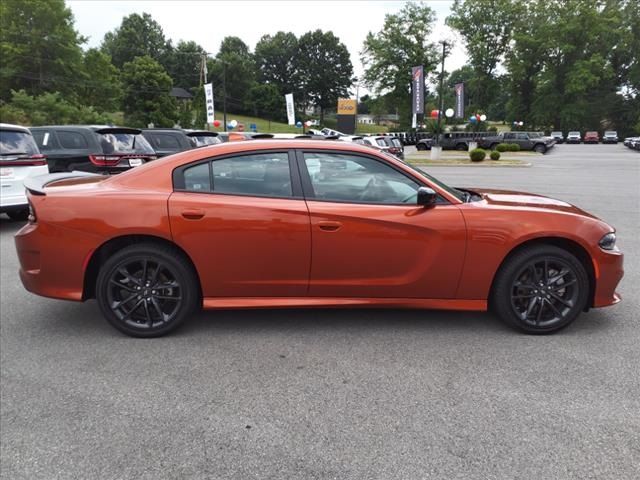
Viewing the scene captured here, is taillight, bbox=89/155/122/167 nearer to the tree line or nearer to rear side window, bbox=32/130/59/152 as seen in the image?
rear side window, bbox=32/130/59/152

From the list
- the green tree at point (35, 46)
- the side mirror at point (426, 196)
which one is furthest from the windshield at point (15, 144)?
the green tree at point (35, 46)

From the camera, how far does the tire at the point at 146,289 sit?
148 inches

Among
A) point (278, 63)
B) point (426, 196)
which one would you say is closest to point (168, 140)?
point (426, 196)

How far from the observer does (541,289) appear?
3.78 meters

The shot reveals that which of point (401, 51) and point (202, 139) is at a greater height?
point (401, 51)

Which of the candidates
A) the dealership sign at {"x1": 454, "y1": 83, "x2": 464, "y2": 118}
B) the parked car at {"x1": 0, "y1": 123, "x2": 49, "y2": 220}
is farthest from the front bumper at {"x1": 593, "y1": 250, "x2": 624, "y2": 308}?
the dealership sign at {"x1": 454, "y1": 83, "x2": 464, "y2": 118}

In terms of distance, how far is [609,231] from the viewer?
384cm

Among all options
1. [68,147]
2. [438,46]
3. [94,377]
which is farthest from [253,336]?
[438,46]

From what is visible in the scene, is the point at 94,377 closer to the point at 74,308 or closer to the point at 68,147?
the point at 74,308

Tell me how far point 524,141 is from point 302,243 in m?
40.6

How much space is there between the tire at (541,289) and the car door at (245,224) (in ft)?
5.18

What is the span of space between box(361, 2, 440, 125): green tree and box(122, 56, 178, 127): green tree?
28.8 meters

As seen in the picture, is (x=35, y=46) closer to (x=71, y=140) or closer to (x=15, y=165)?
(x=71, y=140)

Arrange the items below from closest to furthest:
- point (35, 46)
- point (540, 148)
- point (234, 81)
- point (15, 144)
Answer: point (15, 144) < point (540, 148) < point (35, 46) < point (234, 81)
